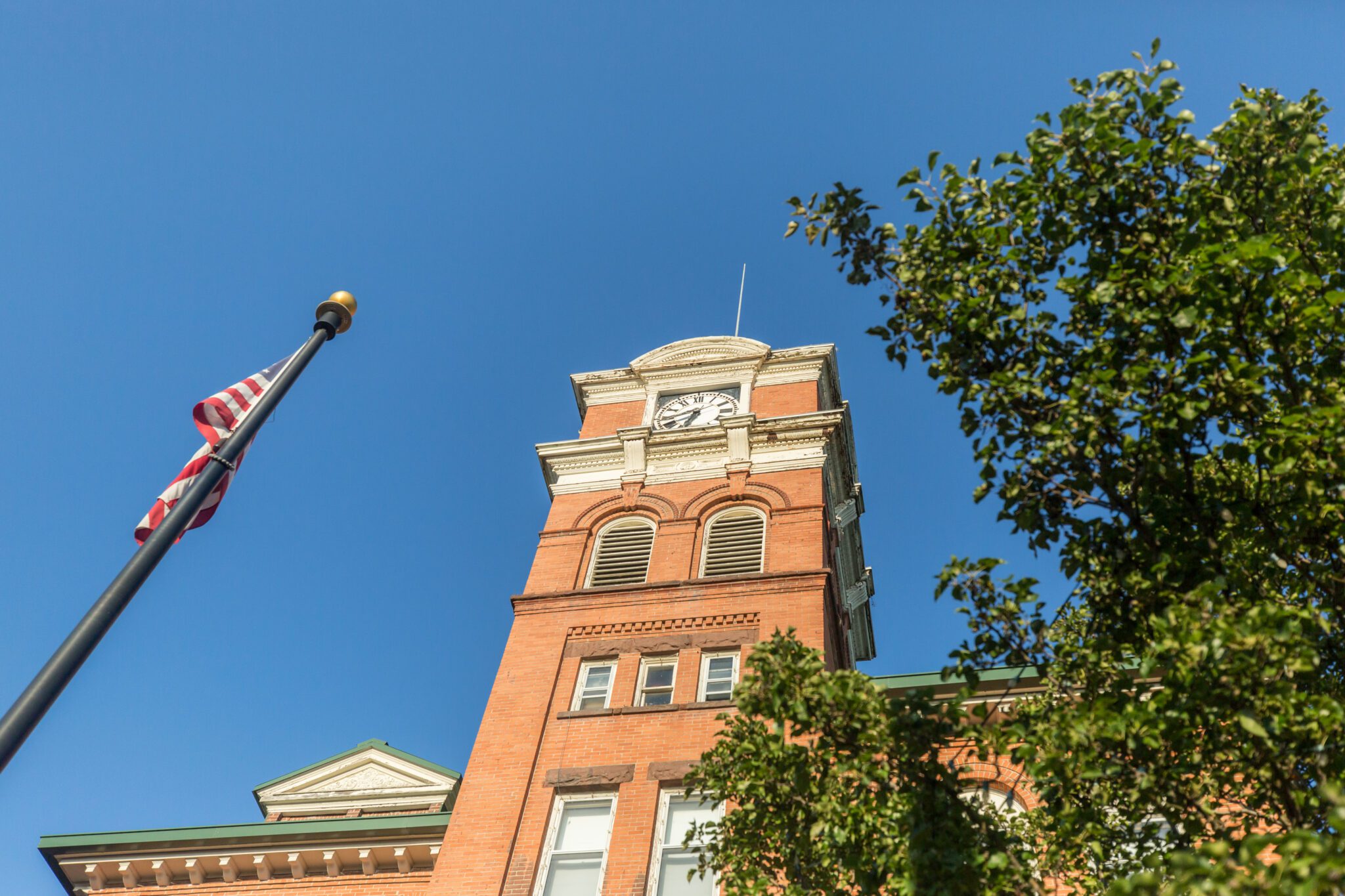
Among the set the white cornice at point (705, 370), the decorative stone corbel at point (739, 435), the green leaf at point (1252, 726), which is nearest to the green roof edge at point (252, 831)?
the decorative stone corbel at point (739, 435)

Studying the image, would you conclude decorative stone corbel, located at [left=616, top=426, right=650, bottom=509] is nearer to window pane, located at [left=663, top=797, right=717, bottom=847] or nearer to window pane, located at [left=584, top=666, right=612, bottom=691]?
window pane, located at [left=584, top=666, right=612, bottom=691]

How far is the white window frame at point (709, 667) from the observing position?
21844mm

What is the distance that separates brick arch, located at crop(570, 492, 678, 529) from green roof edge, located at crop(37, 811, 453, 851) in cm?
812

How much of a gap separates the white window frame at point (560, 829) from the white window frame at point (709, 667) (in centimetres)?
273

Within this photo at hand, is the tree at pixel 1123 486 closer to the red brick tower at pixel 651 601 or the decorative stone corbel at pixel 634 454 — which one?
the red brick tower at pixel 651 601

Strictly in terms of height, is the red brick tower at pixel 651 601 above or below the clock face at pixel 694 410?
below

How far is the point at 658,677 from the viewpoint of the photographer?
22844 millimetres

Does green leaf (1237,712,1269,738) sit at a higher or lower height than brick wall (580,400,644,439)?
lower

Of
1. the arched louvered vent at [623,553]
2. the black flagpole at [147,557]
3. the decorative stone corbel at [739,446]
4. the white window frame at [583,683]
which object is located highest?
the decorative stone corbel at [739,446]

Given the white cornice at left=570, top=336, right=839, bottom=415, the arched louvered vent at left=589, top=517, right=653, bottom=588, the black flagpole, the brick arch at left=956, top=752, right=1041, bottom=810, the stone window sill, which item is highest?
the white cornice at left=570, top=336, right=839, bottom=415

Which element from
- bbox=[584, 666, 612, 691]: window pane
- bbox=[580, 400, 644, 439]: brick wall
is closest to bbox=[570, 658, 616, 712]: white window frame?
bbox=[584, 666, 612, 691]: window pane

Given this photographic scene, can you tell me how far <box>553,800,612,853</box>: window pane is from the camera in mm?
19625

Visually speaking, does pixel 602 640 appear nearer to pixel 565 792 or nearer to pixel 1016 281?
pixel 565 792

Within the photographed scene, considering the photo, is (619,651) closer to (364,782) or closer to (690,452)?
(690,452)
